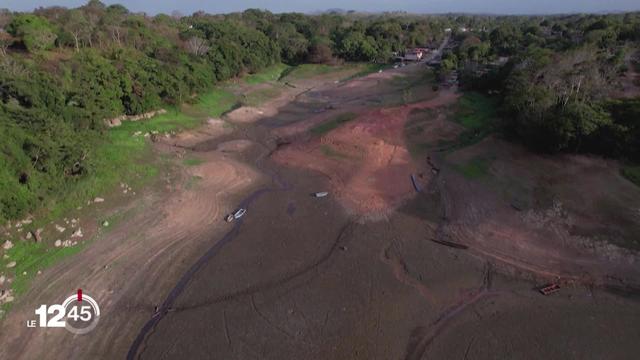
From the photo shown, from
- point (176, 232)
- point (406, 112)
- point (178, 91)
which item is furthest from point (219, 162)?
point (406, 112)

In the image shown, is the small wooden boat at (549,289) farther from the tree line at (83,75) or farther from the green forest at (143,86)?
the tree line at (83,75)

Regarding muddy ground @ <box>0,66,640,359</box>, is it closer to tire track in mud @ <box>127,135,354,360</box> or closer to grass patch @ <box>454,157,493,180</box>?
tire track in mud @ <box>127,135,354,360</box>

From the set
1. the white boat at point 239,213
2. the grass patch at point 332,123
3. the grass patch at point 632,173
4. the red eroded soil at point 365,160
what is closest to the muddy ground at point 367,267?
the red eroded soil at point 365,160

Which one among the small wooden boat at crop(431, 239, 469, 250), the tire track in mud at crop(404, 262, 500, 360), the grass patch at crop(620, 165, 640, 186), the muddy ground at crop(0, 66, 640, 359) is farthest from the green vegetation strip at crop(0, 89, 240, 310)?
the grass patch at crop(620, 165, 640, 186)

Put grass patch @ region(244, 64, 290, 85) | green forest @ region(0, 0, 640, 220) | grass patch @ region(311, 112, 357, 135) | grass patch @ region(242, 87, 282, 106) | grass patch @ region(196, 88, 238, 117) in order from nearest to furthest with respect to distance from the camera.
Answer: green forest @ region(0, 0, 640, 220)
grass patch @ region(311, 112, 357, 135)
grass patch @ region(196, 88, 238, 117)
grass patch @ region(242, 87, 282, 106)
grass patch @ region(244, 64, 290, 85)

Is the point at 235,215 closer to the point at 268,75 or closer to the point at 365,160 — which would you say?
the point at 365,160

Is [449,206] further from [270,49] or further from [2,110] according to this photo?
[270,49]
